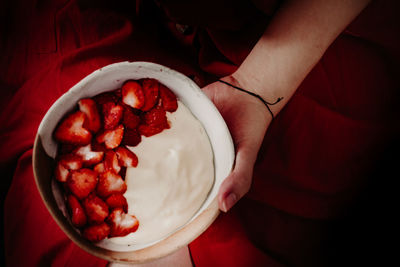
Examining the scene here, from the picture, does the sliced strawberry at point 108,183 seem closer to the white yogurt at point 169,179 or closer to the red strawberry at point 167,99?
the white yogurt at point 169,179

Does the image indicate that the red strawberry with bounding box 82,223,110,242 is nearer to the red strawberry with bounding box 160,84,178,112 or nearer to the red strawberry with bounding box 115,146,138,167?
the red strawberry with bounding box 115,146,138,167

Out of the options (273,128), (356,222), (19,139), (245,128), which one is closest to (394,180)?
(356,222)

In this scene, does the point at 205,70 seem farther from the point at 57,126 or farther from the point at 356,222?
the point at 356,222

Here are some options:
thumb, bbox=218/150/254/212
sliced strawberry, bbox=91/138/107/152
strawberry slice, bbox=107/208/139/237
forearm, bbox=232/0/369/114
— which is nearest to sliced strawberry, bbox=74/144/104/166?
sliced strawberry, bbox=91/138/107/152

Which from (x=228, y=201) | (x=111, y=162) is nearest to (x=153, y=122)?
(x=111, y=162)

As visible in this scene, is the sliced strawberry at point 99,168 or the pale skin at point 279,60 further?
the pale skin at point 279,60

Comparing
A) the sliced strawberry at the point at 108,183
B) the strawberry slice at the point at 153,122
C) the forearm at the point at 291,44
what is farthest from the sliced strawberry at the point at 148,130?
the forearm at the point at 291,44

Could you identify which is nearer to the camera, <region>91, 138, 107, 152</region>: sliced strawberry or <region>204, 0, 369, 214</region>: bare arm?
<region>91, 138, 107, 152</region>: sliced strawberry
